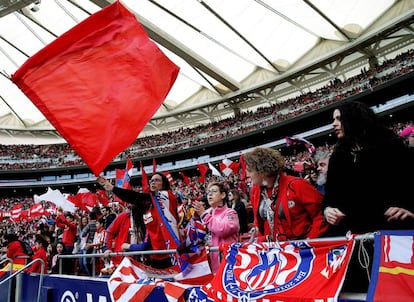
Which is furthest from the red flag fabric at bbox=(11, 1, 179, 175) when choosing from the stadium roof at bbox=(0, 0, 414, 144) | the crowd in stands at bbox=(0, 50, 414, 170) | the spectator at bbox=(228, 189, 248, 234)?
the crowd in stands at bbox=(0, 50, 414, 170)

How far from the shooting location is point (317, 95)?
104ft

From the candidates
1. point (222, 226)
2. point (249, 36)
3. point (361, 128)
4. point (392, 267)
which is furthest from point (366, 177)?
point (249, 36)

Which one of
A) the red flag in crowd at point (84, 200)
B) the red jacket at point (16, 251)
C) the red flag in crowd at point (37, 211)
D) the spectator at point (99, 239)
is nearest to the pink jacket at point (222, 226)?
the spectator at point (99, 239)

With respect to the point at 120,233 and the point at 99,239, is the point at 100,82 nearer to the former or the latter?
the point at 120,233

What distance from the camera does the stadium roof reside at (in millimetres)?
Result: 25562

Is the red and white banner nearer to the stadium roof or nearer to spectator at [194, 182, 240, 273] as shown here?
spectator at [194, 182, 240, 273]

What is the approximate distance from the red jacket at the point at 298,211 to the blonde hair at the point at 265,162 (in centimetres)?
18

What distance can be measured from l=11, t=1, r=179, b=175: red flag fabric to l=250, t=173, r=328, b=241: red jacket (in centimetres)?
158

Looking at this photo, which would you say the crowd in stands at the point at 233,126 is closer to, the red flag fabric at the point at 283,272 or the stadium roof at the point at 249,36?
the stadium roof at the point at 249,36

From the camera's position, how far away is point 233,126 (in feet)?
126

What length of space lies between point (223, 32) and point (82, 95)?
981 inches

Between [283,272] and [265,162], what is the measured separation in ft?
3.33

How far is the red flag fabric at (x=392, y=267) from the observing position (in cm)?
213

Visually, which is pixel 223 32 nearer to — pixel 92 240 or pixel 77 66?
pixel 92 240
